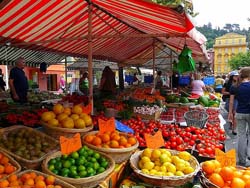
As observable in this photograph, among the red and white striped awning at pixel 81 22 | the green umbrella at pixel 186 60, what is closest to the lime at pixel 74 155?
the red and white striped awning at pixel 81 22

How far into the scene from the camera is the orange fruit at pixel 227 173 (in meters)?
2.49

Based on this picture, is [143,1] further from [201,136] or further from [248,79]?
[248,79]

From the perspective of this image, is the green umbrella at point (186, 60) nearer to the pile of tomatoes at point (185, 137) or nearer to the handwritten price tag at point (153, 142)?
the pile of tomatoes at point (185, 137)

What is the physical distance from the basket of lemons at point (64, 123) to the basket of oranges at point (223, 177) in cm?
144

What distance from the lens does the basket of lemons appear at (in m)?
3.23

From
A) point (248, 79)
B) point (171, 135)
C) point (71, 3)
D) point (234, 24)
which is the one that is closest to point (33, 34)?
point (71, 3)

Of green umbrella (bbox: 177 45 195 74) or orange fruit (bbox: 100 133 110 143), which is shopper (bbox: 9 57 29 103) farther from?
orange fruit (bbox: 100 133 110 143)

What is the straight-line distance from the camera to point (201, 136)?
4.18 m

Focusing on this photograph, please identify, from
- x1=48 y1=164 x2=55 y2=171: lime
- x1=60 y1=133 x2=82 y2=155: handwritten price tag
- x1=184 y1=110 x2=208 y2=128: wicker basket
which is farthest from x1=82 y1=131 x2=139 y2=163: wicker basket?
x1=184 y1=110 x2=208 y2=128: wicker basket

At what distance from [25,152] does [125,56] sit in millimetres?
9867

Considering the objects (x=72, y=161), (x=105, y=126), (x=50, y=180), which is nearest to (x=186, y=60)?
(x=105, y=126)

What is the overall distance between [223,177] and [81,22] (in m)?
4.82

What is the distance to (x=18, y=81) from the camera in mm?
6449

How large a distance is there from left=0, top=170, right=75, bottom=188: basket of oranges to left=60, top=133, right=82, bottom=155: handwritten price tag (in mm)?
376
